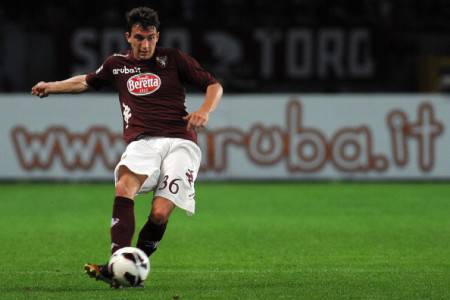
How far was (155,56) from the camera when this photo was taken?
26.5ft

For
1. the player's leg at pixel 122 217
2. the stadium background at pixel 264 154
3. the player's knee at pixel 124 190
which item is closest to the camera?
the player's leg at pixel 122 217

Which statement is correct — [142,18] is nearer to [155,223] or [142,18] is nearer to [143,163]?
[143,163]

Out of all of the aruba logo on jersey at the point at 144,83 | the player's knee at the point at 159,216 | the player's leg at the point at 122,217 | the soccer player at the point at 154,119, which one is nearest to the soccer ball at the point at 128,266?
the player's leg at the point at 122,217

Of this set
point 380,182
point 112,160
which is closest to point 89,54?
point 112,160

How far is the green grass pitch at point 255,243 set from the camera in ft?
25.2

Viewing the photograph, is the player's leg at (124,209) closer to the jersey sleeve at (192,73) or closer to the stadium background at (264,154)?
the stadium background at (264,154)

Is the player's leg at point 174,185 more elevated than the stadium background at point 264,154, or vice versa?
the player's leg at point 174,185

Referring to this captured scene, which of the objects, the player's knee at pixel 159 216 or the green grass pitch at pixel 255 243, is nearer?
the green grass pitch at pixel 255 243

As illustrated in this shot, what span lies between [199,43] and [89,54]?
2168mm

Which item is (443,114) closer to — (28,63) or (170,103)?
(28,63)

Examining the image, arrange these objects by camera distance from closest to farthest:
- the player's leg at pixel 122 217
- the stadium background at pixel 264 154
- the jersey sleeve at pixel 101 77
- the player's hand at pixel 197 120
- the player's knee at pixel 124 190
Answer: the player's leg at pixel 122 217
the player's hand at pixel 197 120
the player's knee at pixel 124 190
the jersey sleeve at pixel 101 77
the stadium background at pixel 264 154

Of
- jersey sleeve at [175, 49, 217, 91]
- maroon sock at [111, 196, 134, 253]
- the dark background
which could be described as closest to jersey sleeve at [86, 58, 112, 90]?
jersey sleeve at [175, 49, 217, 91]

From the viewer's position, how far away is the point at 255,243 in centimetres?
1085

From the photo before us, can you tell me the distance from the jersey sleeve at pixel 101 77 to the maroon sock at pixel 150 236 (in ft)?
3.41
